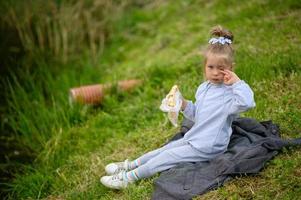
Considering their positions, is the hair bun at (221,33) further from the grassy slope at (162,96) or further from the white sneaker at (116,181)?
the white sneaker at (116,181)

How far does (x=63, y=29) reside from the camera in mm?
8156

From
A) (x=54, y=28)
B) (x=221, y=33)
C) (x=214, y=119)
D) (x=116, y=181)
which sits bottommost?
(x=116, y=181)

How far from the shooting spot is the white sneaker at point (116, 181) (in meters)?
4.49

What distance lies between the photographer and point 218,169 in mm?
4117

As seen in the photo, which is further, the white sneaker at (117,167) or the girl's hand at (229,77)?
the white sneaker at (117,167)

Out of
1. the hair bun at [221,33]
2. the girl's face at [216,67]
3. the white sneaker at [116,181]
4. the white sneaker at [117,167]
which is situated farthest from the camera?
the white sneaker at [117,167]

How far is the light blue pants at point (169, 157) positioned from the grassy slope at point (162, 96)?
0.46 ft

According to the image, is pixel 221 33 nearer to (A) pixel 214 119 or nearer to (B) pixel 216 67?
(B) pixel 216 67

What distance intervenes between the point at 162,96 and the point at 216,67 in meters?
2.01

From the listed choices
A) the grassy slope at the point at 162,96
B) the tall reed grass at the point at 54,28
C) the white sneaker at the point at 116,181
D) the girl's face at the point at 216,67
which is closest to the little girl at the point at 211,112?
the girl's face at the point at 216,67

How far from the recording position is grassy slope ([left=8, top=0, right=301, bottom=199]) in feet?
14.3

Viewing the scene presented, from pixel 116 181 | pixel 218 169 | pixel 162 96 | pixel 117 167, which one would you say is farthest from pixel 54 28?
pixel 218 169

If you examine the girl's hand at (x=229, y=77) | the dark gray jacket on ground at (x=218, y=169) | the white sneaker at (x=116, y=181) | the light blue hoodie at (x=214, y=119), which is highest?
the girl's hand at (x=229, y=77)

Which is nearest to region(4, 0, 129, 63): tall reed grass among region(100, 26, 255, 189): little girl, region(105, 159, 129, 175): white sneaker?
region(105, 159, 129, 175): white sneaker
